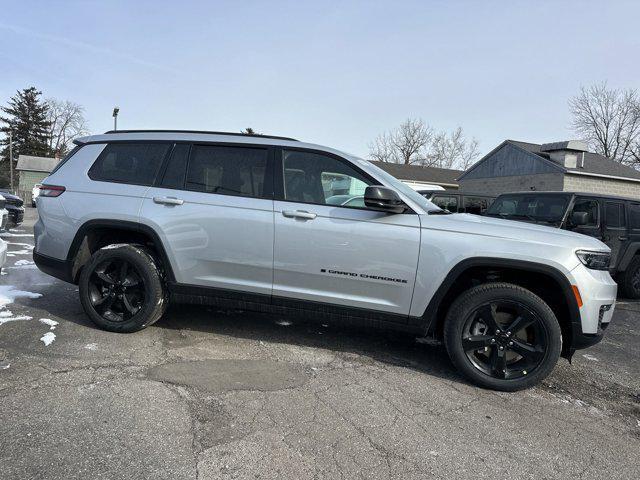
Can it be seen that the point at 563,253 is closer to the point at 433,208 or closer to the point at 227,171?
the point at 433,208

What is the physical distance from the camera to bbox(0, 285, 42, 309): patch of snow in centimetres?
488

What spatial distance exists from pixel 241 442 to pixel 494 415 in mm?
1730

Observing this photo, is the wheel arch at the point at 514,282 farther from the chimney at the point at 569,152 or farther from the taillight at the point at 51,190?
the chimney at the point at 569,152

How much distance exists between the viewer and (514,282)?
12.0ft

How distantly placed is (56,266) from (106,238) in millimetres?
525

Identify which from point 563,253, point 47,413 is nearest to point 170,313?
point 47,413

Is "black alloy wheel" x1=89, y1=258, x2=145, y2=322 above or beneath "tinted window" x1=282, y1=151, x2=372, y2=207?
beneath

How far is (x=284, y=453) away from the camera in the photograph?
246 centimetres

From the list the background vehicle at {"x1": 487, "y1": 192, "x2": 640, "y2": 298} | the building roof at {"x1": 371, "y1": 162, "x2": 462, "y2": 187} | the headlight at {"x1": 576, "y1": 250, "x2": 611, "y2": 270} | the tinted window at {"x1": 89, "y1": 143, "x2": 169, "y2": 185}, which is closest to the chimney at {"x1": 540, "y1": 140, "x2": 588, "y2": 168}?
the building roof at {"x1": 371, "y1": 162, "x2": 462, "y2": 187}

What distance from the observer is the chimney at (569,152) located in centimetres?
2463

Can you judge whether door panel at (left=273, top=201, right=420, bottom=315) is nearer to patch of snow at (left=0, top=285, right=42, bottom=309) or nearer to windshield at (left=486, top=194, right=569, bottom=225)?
patch of snow at (left=0, top=285, right=42, bottom=309)

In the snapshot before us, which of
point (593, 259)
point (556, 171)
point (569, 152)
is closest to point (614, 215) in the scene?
point (593, 259)

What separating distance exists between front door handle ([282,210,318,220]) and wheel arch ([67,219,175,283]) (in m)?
1.19

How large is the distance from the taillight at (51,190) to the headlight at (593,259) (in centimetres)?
457
